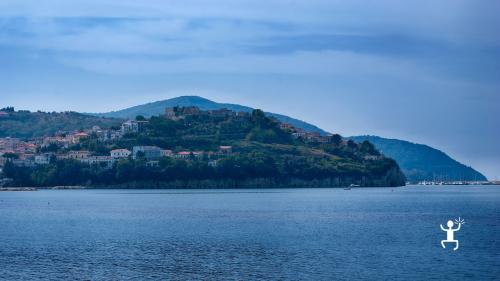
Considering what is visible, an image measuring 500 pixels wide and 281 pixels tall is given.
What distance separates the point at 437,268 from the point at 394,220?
132ft

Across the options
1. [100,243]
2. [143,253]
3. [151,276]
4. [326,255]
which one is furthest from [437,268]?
[100,243]

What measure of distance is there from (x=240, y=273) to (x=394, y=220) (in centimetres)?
4403

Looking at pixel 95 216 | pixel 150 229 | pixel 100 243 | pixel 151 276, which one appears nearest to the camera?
pixel 151 276

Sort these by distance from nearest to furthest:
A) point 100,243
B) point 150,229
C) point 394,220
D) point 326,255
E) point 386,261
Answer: point 386,261 < point 326,255 < point 100,243 < point 150,229 < point 394,220

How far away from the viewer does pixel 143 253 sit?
60656 mm

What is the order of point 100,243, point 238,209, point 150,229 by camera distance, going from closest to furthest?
point 100,243
point 150,229
point 238,209

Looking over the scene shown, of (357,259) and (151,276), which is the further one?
(357,259)

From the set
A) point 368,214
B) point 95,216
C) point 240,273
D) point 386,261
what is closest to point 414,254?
point 386,261

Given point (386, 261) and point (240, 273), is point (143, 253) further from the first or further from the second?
point (386, 261)

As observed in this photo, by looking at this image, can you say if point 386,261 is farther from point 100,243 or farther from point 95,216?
point 95,216

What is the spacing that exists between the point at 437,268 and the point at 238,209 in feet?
211

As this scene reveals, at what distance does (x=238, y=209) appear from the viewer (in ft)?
376

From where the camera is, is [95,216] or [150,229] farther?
[95,216]

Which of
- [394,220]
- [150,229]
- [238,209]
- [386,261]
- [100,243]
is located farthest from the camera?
[238,209]
